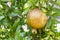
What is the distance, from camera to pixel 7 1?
45.2 inches

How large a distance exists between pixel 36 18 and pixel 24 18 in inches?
5.6

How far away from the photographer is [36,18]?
985mm

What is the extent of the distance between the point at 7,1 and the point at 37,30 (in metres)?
0.23

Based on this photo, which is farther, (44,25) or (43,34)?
(43,34)

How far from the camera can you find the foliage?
1057 millimetres

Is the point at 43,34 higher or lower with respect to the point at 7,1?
lower

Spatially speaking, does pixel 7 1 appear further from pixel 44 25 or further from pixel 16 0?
pixel 44 25

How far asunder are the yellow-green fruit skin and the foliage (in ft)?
0.16

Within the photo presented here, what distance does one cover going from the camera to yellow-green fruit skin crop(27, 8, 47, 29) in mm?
984

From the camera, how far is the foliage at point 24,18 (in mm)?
1057

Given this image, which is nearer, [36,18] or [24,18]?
[36,18]

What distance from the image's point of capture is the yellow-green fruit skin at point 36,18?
3.23 feet

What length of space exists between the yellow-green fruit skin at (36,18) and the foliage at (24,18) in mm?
49

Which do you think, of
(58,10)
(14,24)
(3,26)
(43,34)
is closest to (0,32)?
(3,26)
